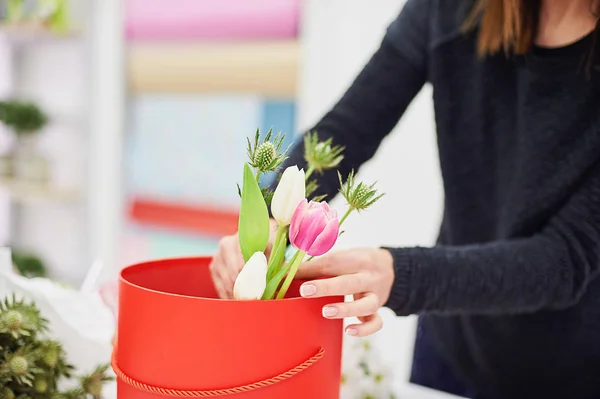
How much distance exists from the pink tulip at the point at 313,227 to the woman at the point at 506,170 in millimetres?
237

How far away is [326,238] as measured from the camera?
0.50m

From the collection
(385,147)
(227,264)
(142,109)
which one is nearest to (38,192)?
(142,109)

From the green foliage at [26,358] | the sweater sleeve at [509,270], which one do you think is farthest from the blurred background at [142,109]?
the green foliage at [26,358]

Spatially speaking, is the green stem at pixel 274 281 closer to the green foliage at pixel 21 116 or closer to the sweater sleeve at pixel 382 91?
the sweater sleeve at pixel 382 91

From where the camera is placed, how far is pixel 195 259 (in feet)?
2.23

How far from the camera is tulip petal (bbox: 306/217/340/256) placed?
0.50 m

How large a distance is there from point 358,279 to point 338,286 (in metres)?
0.04

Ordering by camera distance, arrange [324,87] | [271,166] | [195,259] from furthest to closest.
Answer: [324,87]
[195,259]
[271,166]

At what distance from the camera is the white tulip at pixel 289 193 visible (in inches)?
20.1

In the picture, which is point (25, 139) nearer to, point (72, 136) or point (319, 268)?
point (72, 136)

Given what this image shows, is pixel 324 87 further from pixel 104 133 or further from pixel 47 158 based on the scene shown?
pixel 47 158

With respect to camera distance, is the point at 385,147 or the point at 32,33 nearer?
the point at 385,147

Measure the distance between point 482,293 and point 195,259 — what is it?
31 centimetres

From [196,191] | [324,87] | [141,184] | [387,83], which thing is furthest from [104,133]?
[387,83]
